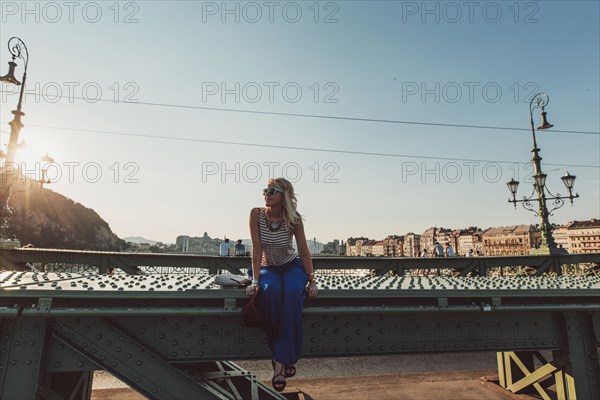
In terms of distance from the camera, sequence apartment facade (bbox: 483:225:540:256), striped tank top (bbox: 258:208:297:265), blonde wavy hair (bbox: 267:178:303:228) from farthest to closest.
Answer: apartment facade (bbox: 483:225:540:256) → blonde wavy hair (bbox: 267:178:303:228) → striped tank top (bbox: 258:208:297:265)

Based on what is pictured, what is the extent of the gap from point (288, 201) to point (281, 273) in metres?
0.71

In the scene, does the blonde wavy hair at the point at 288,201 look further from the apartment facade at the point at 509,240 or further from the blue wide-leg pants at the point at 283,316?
the apartment facade at the point at 509,240

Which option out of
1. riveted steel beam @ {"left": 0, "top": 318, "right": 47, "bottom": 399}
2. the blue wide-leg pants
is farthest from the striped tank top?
riveted steel beam @ {"left": 0, "top": 318, "right": 47, "bottom": 399}

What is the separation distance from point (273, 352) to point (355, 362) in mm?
5843

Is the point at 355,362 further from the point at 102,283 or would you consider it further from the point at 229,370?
the point at 102,283

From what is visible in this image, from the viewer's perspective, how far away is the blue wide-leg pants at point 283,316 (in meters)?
2.72

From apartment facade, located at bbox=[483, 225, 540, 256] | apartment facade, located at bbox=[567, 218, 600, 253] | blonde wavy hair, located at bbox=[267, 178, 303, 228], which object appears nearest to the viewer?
blonde wavy hair, located at bbox=[267, 178, 303, 228]

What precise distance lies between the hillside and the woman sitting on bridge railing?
99418 millimetres

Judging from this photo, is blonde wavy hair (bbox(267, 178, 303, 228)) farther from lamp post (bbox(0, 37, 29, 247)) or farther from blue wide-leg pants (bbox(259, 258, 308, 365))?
lamp post (bbox(0, 37, 29, 247))

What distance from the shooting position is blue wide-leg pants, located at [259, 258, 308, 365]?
272cm

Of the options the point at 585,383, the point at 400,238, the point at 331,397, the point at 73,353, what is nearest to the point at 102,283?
the point at 73,353

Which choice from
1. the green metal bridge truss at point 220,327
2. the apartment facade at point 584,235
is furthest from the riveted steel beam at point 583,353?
the apartment facade at point 584,235

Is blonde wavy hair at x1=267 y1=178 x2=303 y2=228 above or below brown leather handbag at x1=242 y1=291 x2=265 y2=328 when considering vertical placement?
above

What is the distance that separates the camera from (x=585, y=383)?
10.7 ft
